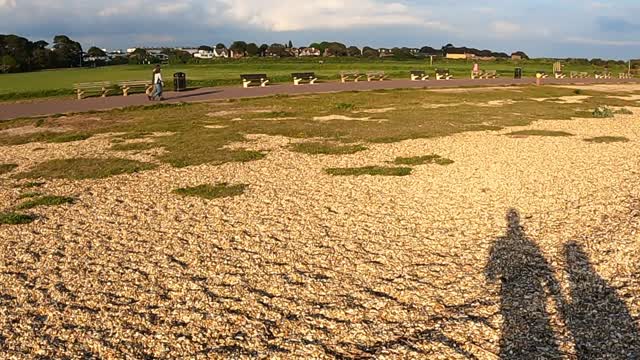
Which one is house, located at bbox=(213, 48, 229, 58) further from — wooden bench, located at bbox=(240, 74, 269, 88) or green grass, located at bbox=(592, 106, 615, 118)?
green grass, located at bbox=(592, 106, 615, 118)

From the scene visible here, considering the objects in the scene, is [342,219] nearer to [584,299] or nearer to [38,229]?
[584,299]

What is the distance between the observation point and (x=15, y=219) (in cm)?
855

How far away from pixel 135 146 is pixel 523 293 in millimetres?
12488

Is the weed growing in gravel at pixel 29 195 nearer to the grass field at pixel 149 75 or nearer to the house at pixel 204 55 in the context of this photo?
the grass field at pixel 149 75

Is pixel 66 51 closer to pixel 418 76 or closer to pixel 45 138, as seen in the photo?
pixel 418 76

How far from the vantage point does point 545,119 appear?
72.6ft

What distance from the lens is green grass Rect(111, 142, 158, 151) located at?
1518cm

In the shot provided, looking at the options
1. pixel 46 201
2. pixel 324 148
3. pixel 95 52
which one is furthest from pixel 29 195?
pixel 95 52

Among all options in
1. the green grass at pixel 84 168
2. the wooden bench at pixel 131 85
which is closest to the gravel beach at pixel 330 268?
the green grass at pixel 84 168

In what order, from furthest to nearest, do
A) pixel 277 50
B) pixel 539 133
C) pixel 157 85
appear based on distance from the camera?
pixel 277 50 < pixel 157 85 < pixel 539 133

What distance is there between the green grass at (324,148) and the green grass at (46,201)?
6.47 m

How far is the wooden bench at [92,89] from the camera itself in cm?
3105

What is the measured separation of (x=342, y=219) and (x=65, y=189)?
5.83 meters

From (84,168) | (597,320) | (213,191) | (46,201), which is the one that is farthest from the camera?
(84,168)
